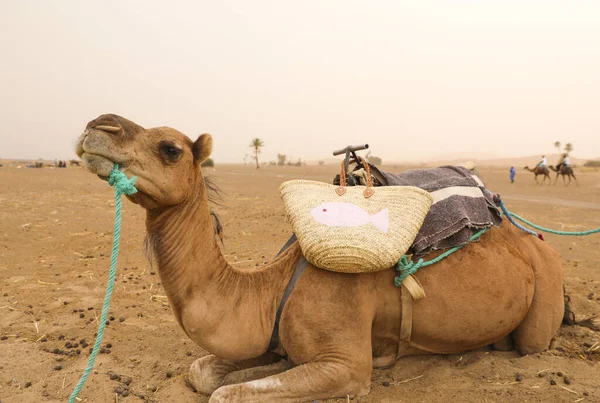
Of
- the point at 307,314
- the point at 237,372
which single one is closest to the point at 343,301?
the point at 307,314

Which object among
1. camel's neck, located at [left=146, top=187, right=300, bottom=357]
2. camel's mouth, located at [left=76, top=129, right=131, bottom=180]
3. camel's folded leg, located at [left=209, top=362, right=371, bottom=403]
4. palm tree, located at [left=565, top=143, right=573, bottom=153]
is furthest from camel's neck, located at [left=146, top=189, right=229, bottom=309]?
palm tree, located at [left=565, top=143, right=573, bottom=153]

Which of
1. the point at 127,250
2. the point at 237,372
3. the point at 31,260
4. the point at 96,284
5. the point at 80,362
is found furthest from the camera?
the point at 127,250

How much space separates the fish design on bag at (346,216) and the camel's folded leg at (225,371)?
116 centimetres

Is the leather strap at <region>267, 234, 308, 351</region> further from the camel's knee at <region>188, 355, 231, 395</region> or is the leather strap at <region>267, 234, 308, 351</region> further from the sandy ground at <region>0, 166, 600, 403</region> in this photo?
the sandy ground at <region>0, 166, 600, 403</region>

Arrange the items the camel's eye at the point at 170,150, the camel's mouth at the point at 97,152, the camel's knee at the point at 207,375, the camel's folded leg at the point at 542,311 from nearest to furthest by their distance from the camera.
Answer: the camel's mouth at the point at 97,152 < the camel's eye at the point at 170,150 < the camel's knee at the point at 207,375 < the camel's folded leg at the point at 542,311

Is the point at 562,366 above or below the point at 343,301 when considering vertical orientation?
below

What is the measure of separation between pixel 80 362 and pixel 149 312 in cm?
122

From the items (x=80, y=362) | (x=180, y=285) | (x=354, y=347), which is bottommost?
(x=80, y=362)

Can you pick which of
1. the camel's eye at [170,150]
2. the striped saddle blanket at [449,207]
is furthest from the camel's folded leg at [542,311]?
the camel's eye at [170,150]

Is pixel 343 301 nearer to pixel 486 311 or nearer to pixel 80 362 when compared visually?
pixel 486 311

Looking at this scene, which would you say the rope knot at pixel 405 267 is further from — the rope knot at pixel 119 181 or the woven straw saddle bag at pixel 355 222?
the rope knot at pixel 119 181

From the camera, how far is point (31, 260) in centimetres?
686

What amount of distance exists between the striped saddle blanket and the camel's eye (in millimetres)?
1476

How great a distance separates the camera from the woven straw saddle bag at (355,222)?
264 cm
